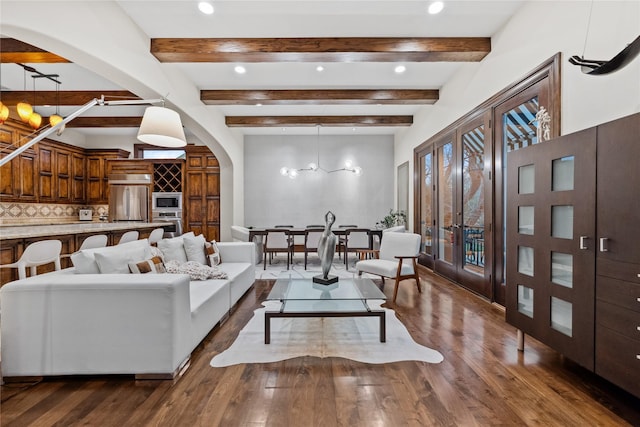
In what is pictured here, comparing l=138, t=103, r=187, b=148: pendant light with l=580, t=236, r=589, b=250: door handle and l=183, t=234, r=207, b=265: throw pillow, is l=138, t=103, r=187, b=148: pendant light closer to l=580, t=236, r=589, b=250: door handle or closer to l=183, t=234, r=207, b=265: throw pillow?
l=183, t=234, r=207, b=265: throw pillow

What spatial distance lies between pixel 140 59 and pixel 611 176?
4481mm

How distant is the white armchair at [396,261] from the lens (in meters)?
4.17

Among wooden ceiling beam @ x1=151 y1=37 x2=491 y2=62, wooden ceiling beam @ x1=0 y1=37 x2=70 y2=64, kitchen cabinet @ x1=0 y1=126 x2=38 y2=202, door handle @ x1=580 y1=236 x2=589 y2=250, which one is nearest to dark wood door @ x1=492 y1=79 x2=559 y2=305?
wooden ceiling beam @ x1=151 y1=37 x2=491 y2=62

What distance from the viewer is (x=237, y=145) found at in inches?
314

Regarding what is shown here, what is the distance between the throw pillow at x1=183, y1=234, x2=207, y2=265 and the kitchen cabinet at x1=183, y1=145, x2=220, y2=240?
4.20 meters

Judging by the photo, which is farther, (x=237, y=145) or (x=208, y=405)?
(x=237, y=145)

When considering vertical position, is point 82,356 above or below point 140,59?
below

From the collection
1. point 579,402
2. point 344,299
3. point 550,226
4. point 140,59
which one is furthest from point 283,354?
point 140,59

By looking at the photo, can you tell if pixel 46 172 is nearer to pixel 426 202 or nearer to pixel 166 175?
pixel 166 175

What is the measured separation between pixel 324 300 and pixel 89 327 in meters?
1.76

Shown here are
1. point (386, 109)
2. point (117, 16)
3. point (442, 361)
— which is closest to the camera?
point (442, 361)

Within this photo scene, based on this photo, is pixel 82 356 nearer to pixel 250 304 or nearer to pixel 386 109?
pixel 250 304

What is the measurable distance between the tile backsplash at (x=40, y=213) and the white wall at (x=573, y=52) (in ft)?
28.0

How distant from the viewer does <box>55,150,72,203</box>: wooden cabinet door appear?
7262 millimetres
